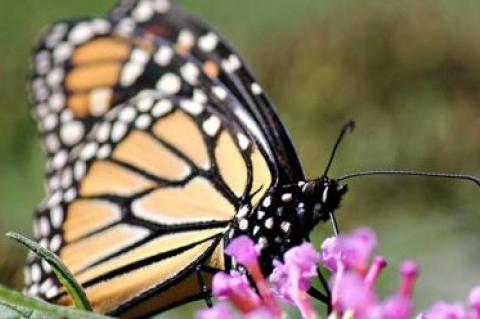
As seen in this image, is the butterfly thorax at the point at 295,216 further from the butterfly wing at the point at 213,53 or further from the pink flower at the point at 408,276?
the pink flower at the point at 408,276

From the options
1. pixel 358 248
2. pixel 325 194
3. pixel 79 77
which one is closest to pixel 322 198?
pixel 325 194

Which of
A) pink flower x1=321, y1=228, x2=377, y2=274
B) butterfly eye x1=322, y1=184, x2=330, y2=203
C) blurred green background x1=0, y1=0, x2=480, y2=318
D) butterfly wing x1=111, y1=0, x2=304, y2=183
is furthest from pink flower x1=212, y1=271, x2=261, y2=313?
blurred green background x1=0, y1=0, x2=480, y2=318

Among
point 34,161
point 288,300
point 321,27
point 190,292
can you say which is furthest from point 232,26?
point 288,300

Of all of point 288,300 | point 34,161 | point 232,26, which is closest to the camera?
point 288,300

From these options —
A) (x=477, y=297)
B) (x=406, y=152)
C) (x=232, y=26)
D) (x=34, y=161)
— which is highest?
(x=232, y=26)

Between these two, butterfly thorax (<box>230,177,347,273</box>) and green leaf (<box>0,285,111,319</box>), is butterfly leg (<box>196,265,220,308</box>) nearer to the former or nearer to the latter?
butterfly thorax (<box>230,177,347,273</box>)

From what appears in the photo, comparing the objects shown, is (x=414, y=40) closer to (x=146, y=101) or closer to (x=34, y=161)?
(x=34, y=161)
